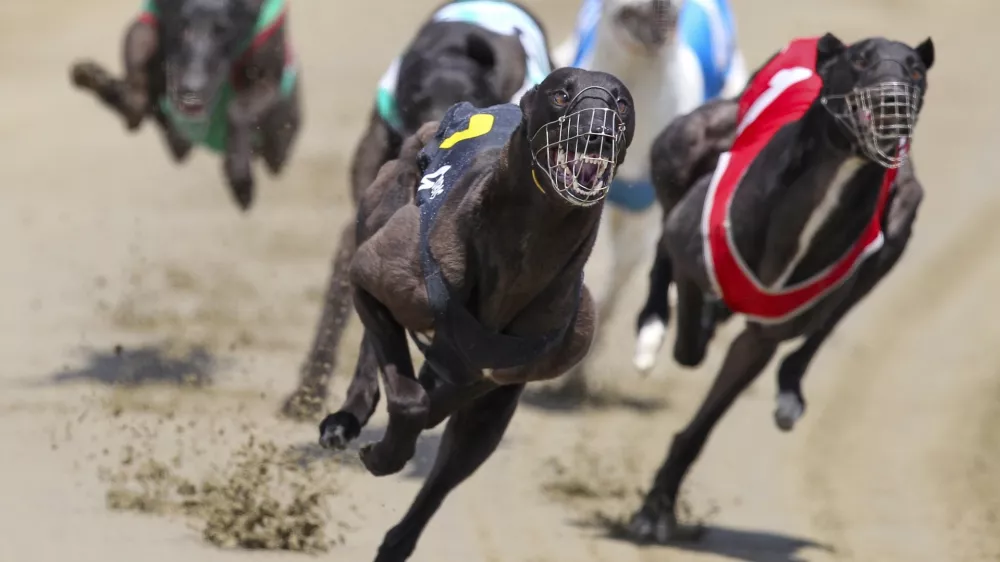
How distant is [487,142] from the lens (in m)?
4.40

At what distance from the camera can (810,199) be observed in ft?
18.5

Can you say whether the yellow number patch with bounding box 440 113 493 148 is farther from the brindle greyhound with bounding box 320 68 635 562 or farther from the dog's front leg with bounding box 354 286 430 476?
the dog's front leg with bounding box 354 286 430 476

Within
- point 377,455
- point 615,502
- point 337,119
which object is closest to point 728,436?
point 615,502

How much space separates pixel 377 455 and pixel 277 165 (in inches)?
163

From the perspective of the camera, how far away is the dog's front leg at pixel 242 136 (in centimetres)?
777

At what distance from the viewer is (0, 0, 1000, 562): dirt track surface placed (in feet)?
19.2

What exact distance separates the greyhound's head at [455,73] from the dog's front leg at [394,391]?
5.56 feet

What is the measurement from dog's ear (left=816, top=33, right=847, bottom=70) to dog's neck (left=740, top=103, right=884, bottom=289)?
144mm

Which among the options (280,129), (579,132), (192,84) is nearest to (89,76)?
(192,84)

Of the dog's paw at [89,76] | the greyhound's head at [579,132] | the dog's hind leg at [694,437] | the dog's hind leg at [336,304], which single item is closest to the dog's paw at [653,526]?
the dog's hind leg at [694,437]

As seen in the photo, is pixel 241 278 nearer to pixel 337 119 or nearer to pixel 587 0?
pixel 587 0

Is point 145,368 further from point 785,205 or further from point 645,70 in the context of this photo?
point 785,205

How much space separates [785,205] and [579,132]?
79.8 inches

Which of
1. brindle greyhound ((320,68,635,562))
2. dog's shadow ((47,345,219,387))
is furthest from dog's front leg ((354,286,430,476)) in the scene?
dog's shadow ((47,345,219,387))
